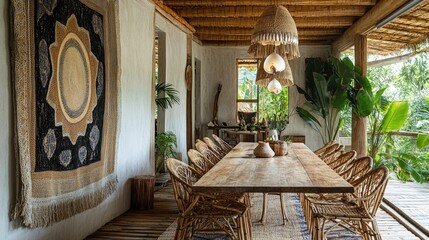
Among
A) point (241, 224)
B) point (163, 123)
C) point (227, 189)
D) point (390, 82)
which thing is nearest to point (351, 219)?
point (241, 224)

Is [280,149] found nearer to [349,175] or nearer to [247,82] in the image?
[349,175]

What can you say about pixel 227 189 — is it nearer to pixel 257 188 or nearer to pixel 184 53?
pixel 257 188

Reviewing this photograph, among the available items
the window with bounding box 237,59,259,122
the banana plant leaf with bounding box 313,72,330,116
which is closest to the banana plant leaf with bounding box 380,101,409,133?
the banana plant leaf with bounding box 313,72,330,116

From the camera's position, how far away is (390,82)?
12195mm

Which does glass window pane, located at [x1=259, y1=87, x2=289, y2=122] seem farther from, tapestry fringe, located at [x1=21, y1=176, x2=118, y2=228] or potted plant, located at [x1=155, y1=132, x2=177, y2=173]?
tapestry fringe, located at [x1=21, y1=176, x2=118, y2=228]

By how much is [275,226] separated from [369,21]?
4098 millimetres

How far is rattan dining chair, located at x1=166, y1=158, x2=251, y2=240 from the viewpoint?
10.4 feet

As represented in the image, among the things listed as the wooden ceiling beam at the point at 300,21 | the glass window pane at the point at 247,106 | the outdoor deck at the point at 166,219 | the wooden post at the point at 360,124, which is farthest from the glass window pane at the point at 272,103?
the outdoor deck at the point at 166,219

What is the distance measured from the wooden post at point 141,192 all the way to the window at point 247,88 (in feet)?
19.3

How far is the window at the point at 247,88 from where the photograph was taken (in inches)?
437

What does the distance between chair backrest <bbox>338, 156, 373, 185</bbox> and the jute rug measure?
2.37ft

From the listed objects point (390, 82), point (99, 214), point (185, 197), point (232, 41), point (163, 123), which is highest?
point (232, 41)

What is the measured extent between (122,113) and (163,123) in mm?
2347

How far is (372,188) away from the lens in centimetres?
333
